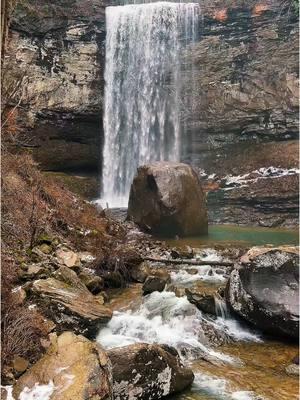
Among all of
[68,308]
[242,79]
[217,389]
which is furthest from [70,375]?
[242,79]

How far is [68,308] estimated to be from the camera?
5184 mm

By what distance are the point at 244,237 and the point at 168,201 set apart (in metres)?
2.78

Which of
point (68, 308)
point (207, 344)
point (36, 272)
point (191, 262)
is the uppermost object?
point (36, 272)

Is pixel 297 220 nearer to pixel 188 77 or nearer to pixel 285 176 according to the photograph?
pixel 285 176

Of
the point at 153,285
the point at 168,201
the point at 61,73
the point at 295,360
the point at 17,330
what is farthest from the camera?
the point at 61,73

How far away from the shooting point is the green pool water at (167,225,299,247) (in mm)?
12586

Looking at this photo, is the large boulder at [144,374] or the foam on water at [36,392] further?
the large boulder at [144,374]

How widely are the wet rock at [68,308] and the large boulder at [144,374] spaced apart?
0.95 metres

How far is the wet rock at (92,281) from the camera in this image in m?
7.01

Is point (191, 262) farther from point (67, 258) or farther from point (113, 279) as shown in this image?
point (67, 258)

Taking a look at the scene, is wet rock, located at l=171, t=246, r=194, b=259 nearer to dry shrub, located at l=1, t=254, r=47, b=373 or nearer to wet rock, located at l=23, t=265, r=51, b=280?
wet rock, located at l=23, t=265, r=51, b=280

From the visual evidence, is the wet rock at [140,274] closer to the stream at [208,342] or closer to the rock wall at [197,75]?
the stream at [208,342]

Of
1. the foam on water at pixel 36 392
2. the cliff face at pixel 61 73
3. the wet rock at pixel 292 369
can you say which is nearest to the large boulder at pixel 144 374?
the foam on water at pixel 36 392

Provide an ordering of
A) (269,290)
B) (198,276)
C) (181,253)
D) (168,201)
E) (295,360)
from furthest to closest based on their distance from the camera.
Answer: (168,201)
(181,253)
(198,276)
(269,290)
(295,360)
